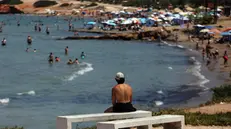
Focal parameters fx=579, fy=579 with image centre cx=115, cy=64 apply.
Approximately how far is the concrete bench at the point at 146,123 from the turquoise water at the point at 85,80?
10.5m

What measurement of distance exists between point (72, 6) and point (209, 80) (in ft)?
533

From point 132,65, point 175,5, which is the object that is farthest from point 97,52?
point 175,5

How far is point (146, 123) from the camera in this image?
9578mm

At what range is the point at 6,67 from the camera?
1949 inches

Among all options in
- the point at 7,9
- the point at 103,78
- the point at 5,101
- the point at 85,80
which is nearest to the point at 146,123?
the point at 5,101

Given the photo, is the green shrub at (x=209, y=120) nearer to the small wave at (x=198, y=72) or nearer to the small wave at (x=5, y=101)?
the small wave at (x=5, y=101)

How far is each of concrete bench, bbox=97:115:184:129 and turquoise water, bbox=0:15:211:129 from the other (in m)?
10.5

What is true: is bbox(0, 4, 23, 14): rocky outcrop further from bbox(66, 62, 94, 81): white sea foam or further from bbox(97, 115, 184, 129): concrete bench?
bbox(97, 115, 184, 129): concrete bench

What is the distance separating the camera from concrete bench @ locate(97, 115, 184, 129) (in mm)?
8954

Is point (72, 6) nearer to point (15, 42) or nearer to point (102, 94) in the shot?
point (15, 42)

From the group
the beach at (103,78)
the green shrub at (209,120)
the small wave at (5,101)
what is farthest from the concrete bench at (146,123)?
the small wave at (5,101)

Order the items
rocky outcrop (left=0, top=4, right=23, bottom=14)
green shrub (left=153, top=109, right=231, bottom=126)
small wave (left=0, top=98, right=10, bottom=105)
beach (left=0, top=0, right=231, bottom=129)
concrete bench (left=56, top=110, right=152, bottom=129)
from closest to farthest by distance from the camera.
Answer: concrete bench (left=56, top=110, right=152, bottom=129) < green shrub (left=153, top=109, right=231, bottom=126) < beach (left=0, top=0, right=231, bottom=129) < small wave (left=0, top=98, right=10, bottom=105) < rocky outcrop (left=0, top=4, right=23, bottom=14)

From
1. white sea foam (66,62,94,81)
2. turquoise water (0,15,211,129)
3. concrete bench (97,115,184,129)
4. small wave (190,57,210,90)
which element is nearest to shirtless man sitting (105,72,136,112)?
concrete bench (97,115,184,129)

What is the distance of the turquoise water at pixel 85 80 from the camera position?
2583 cm
